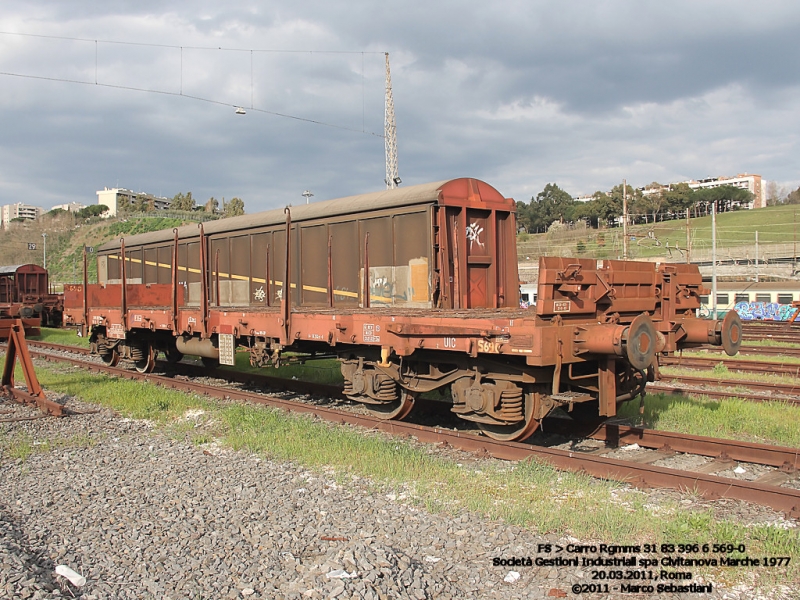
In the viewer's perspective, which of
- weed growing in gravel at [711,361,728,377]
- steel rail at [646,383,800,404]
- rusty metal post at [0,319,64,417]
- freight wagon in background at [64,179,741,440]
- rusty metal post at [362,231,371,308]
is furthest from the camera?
weed growing in gravel at [711,361,728,377]

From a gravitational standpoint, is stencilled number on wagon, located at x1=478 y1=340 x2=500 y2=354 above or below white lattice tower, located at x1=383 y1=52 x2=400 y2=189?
below

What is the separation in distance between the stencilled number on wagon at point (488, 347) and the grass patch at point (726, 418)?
3.38m

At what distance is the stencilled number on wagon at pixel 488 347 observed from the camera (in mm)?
6648

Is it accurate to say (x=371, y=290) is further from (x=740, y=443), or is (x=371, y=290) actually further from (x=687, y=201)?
(x=687, y=201)

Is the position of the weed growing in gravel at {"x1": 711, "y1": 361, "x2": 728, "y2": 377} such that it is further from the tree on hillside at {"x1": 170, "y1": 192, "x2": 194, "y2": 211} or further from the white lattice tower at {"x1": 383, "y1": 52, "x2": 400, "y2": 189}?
the tree on hillside at {"x1": 170, "y1": 192, "x2": 194, "y2": 211}

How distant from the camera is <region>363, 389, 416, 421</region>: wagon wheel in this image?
28.6ft

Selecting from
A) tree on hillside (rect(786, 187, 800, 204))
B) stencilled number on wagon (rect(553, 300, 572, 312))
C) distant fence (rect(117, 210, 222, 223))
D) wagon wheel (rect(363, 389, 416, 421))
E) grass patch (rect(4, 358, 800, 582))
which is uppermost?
tree on hillside (rect(786, 187, 800, 204))

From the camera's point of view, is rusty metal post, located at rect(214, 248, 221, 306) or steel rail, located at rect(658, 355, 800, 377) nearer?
rusty metal post, located at rect(214, 248, 221, 306)

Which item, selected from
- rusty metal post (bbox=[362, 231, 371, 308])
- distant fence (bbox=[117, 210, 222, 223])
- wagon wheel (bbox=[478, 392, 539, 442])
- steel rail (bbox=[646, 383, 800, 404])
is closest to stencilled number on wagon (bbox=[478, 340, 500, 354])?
wagon wheel (bbox=[478, 392, 539, 442])

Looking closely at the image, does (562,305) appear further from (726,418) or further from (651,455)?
(726,418)

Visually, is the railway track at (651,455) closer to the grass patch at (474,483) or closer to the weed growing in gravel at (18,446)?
the grass patch at (474,483)

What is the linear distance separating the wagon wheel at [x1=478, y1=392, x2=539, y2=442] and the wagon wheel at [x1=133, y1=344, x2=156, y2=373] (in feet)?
32.8

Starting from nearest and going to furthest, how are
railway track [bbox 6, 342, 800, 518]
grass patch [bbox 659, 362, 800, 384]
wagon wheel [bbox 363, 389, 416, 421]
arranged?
railway track [bbox 6, 342, 800, 518] → wagon wheel [bbox 363, 389, 416, 421] → grass patch [bbox 659, 362, 800, 384]

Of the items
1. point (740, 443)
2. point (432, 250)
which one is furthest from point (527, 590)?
point (432, 250)
